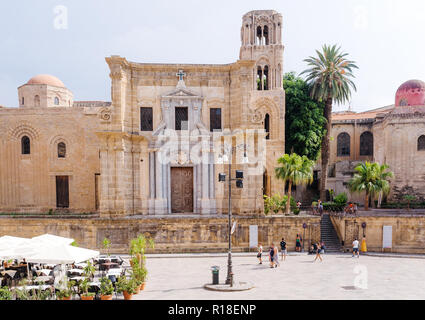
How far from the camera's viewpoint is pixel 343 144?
42.4m

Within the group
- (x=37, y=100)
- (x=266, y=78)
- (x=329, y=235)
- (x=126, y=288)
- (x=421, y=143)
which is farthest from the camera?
(x=37, y=100)

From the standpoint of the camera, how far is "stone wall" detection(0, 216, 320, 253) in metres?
23.2

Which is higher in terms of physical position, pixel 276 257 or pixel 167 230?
pixel 167 230

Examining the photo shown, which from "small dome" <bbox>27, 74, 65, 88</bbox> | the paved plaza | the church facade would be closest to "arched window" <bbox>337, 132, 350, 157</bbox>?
the church facade

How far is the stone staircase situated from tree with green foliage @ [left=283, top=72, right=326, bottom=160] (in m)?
8.56

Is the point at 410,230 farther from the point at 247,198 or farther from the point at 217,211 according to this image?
the point at 217,211

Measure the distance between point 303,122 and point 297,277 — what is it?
20338 millimetres

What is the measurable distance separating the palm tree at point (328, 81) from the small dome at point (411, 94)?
27.2 feet

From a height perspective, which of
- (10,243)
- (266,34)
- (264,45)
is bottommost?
(10,243)

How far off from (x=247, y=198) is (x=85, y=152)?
17.6 m

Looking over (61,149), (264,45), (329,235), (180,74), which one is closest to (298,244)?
(329,235)

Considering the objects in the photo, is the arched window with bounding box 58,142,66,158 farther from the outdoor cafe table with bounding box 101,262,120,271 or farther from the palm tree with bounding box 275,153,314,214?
the palm tree with bounding box 275,153,314,214

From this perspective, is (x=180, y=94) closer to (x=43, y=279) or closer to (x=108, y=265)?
(x=108, y=265)

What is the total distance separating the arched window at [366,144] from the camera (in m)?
41.7
